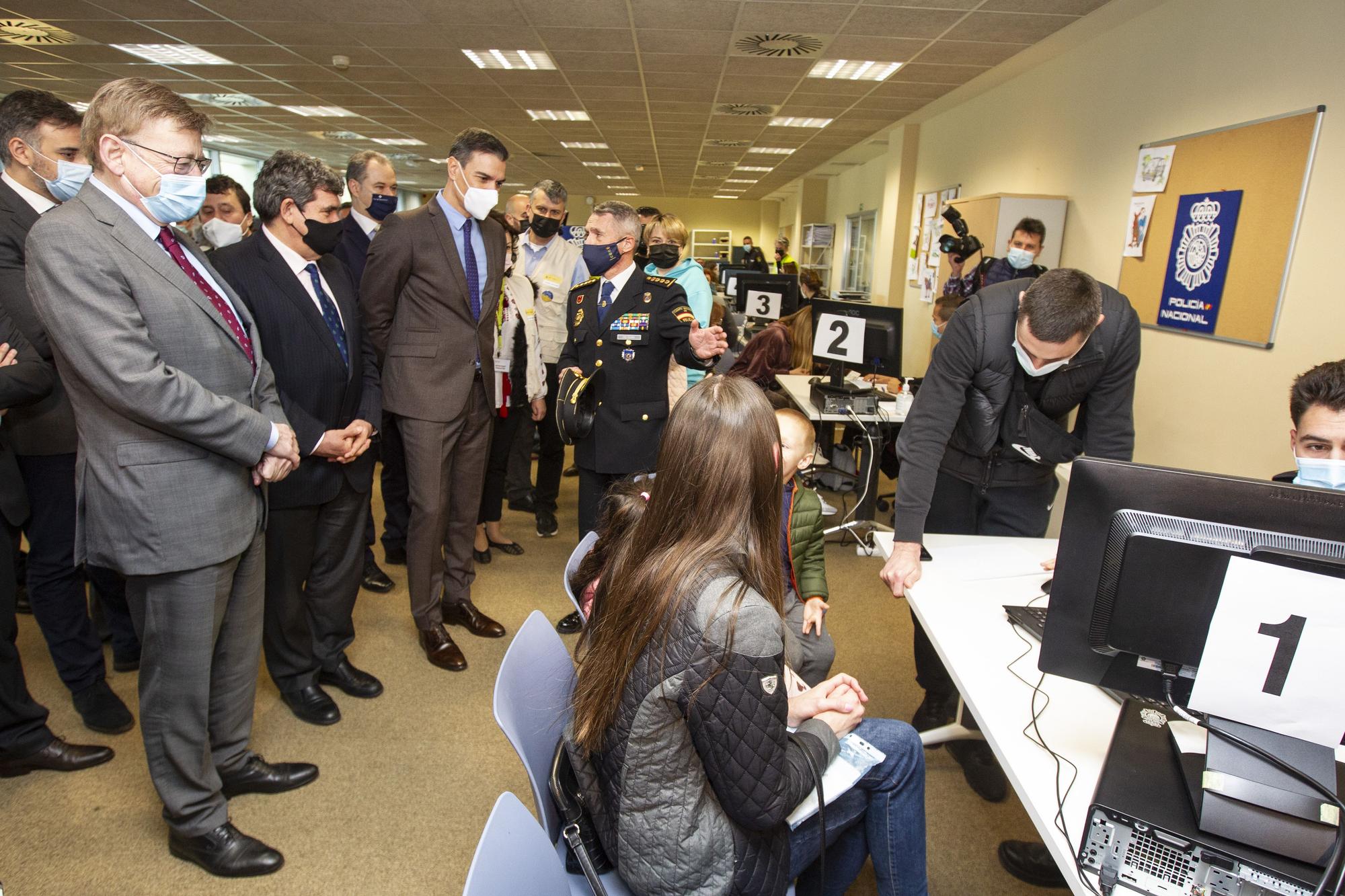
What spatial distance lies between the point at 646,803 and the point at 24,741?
6.41ft

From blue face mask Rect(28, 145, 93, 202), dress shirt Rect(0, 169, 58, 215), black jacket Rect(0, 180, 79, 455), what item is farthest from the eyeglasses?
dress shirt Rect(0, 169, 58, 215)

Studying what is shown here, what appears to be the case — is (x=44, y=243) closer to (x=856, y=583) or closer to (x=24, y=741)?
(x=24, y=741)

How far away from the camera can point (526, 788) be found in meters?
2.06

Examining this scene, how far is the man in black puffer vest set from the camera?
71.1 inches

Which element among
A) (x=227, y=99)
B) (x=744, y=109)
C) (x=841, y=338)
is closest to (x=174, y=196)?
(x=841, y=338)

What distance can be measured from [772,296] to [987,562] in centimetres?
416

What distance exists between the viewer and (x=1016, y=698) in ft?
4.37

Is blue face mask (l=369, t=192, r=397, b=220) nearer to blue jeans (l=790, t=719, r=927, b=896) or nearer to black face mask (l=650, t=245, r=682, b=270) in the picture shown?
black face mask (l=650, t=245, r=682, b=270)

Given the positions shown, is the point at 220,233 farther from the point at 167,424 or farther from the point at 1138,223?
the point at 1138,223

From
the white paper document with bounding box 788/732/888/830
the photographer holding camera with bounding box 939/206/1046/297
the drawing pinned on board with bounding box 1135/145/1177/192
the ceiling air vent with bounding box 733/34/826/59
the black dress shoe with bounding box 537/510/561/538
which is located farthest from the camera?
the ceiling air vent with bounding box 733/34/826/59

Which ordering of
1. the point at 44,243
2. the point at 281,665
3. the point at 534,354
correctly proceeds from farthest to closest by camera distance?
the point at 534,354 < the point at 281,665 < the point at 44,243

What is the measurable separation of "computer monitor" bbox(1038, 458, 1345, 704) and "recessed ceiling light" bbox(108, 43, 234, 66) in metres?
7.62

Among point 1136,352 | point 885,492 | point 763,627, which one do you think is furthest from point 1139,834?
point 885,492

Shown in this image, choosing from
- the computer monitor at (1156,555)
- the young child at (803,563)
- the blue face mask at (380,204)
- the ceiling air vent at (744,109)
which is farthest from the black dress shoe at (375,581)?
the ceiling air vent at (744,109)
